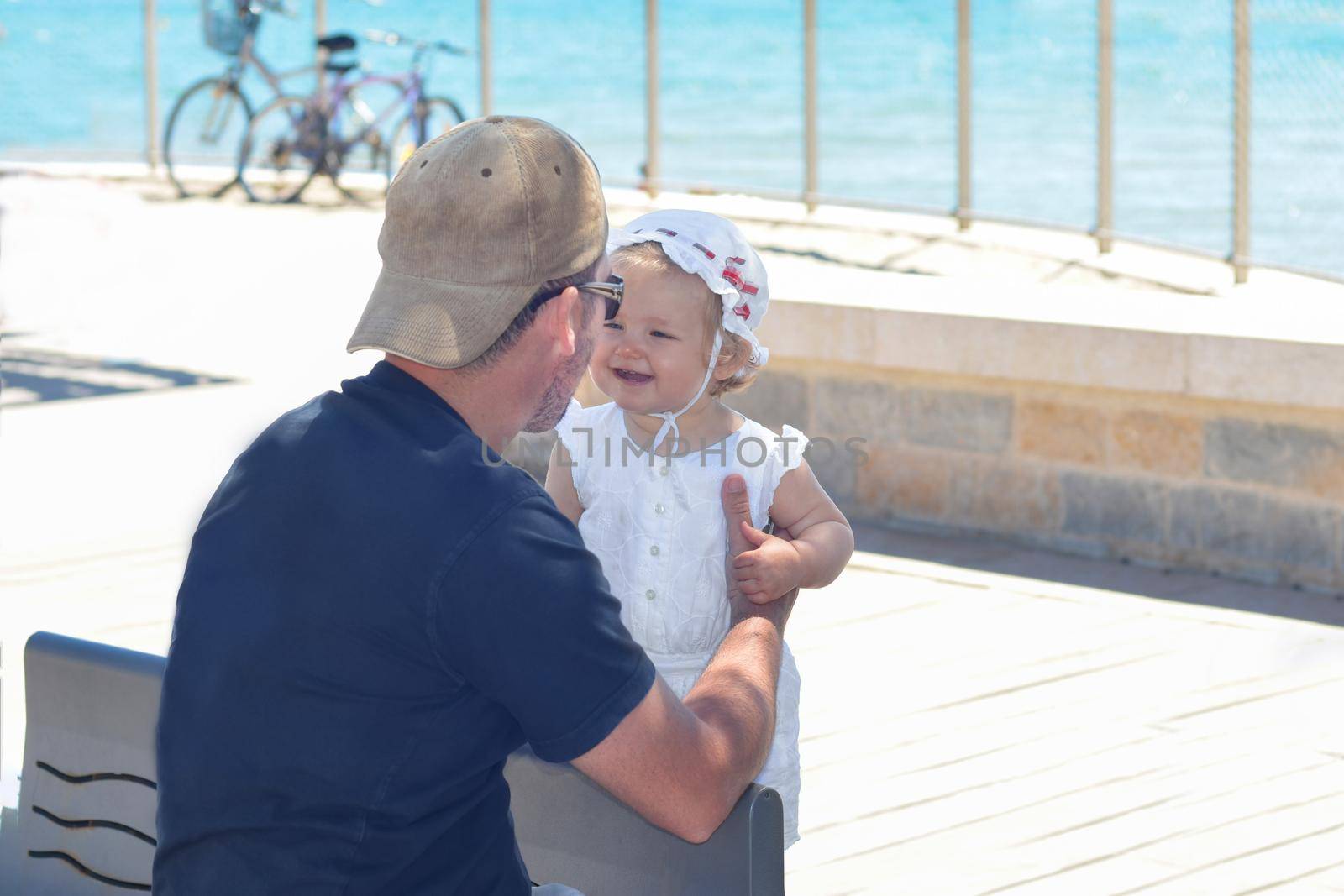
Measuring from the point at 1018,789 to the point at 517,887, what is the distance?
193cm

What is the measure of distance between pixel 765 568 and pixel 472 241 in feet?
2.66

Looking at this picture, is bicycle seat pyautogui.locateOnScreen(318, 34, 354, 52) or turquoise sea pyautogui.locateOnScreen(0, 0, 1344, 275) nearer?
turquoise sea pyautogui.locateOnScreen(0, 0, 1344, 275)

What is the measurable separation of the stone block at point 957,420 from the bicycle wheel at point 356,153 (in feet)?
22.6

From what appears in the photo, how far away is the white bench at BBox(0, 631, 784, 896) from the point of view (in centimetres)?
206

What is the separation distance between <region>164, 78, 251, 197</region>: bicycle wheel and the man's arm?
1107 cm

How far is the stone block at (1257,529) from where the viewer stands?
4887mm

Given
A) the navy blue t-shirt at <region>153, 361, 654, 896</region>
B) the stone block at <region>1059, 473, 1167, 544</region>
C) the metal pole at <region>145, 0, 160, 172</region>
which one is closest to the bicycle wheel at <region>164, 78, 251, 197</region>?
the metal pole at <region>145, 0, 160, 172</region>

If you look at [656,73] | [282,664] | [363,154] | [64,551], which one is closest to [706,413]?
[282,664]

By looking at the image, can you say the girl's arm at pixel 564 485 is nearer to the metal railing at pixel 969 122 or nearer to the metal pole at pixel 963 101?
the metal railing at pixel 969 122

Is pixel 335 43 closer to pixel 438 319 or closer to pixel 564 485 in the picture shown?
pixel 564 485

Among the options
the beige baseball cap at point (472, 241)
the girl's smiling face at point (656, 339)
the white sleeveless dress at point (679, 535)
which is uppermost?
the beige baseball cap at point (472, 241)

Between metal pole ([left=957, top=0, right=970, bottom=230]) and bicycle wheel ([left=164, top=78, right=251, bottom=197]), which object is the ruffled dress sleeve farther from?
bicycle wheel ([left=164, top=78, right=251, bottom=197])

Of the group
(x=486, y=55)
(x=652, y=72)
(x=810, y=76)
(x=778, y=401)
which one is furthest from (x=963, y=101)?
(x=486, y=55)
